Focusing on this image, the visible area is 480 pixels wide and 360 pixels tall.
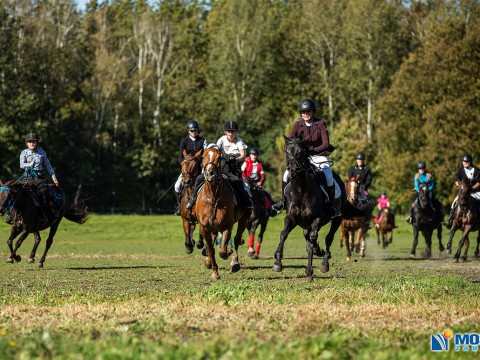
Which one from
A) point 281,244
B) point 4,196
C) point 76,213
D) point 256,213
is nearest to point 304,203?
point 281,244

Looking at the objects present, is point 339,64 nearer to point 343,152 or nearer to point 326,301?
point 343,152

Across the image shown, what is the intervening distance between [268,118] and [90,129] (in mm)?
15572

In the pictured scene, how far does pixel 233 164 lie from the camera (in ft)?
61.6

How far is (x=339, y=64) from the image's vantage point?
70812 mm

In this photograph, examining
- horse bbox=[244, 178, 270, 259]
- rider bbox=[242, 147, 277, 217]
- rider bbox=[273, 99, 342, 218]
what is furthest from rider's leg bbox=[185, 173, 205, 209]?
rider bbox=[242, 147, 277, 217]

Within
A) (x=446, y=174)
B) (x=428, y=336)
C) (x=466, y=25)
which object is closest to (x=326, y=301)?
(x=428, y=336)

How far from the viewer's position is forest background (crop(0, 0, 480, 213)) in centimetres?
6200

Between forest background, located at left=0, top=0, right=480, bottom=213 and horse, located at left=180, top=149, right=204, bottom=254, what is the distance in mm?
42692

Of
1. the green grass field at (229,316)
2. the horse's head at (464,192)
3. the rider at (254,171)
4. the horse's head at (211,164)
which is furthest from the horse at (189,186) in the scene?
the horse's head at (464,192)

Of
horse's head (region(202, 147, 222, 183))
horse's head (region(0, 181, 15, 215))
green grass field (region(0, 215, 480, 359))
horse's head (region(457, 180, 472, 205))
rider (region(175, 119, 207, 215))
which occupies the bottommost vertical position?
green grass field (region(0, 215, 480, 359))

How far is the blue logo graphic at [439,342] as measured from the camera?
339 inches

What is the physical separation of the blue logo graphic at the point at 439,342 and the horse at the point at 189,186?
33.4 feet

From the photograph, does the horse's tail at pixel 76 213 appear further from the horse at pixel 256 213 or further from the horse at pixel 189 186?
the horse at pixel 256 213

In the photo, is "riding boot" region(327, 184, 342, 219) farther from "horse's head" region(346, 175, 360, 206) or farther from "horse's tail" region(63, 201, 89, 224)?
"horse's tail" region(63, 201, 89, 224)
